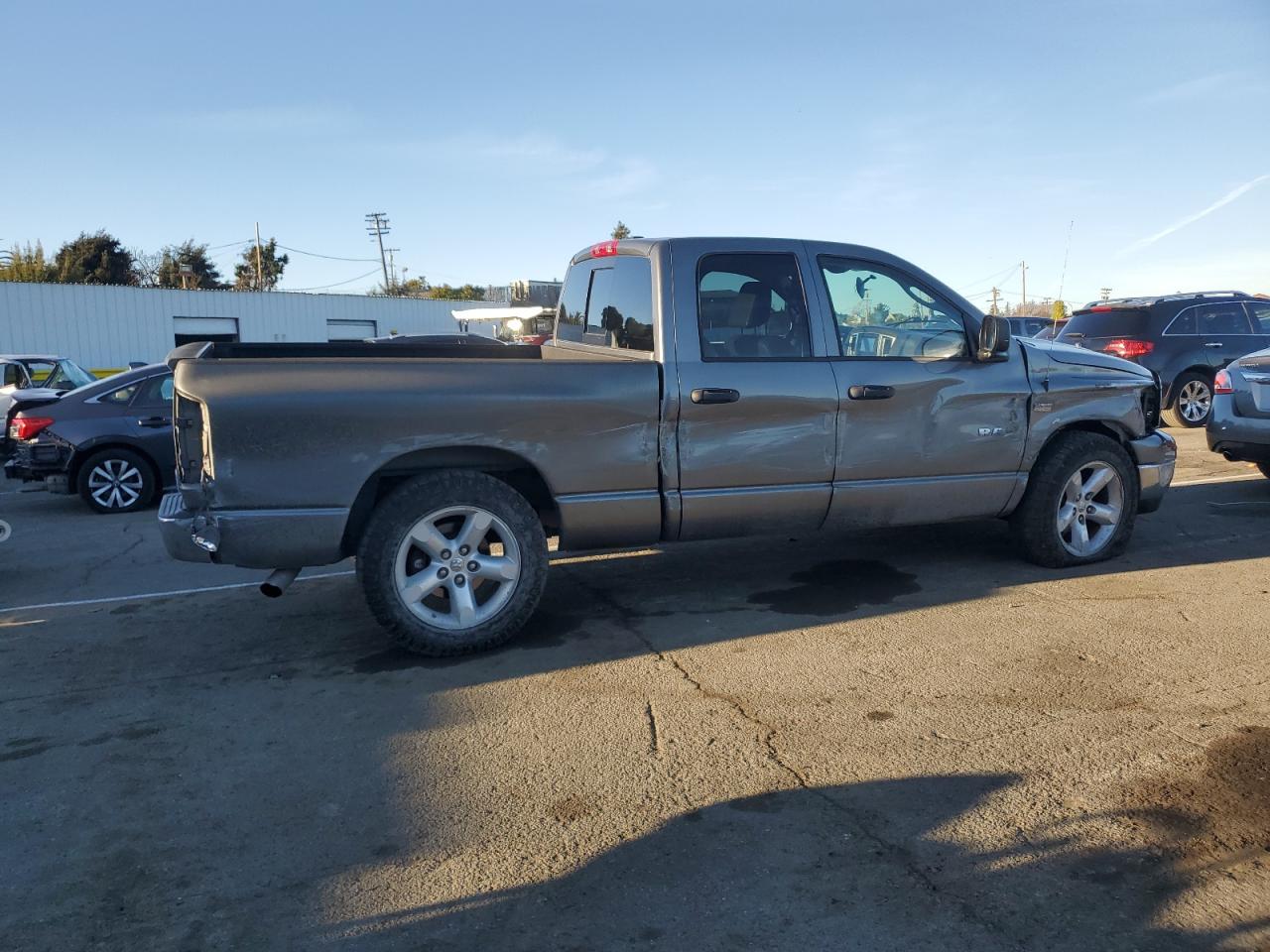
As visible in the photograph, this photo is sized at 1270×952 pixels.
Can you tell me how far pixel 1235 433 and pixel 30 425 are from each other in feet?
37.0

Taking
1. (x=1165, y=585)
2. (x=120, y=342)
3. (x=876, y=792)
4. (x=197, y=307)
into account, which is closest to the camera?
(x=876, y=792)

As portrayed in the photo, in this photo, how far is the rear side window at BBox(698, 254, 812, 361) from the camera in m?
5.27

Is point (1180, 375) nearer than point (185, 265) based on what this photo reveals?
Yes

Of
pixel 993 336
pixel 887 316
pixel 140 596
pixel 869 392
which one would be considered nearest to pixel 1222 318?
pixel 993 336

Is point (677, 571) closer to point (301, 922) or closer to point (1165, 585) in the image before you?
point (1165, 585)

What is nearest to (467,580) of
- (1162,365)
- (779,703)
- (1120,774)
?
(779,703)

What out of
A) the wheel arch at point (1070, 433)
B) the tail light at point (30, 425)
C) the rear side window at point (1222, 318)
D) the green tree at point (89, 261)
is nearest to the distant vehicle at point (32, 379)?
the tail light at point (30, 425)

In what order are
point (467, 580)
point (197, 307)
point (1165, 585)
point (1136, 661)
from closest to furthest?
point (1136, 661)
point (467, 580)
point (1165, 585)
point (197, 307)

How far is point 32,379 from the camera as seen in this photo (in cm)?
1489

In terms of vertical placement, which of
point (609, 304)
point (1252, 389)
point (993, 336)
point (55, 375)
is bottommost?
point (1252, 389)

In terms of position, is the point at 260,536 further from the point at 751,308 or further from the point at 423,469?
the point at 751,308

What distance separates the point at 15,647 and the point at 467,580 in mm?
2500

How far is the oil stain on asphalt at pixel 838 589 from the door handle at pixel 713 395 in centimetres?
122

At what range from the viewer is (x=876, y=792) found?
132 inches
